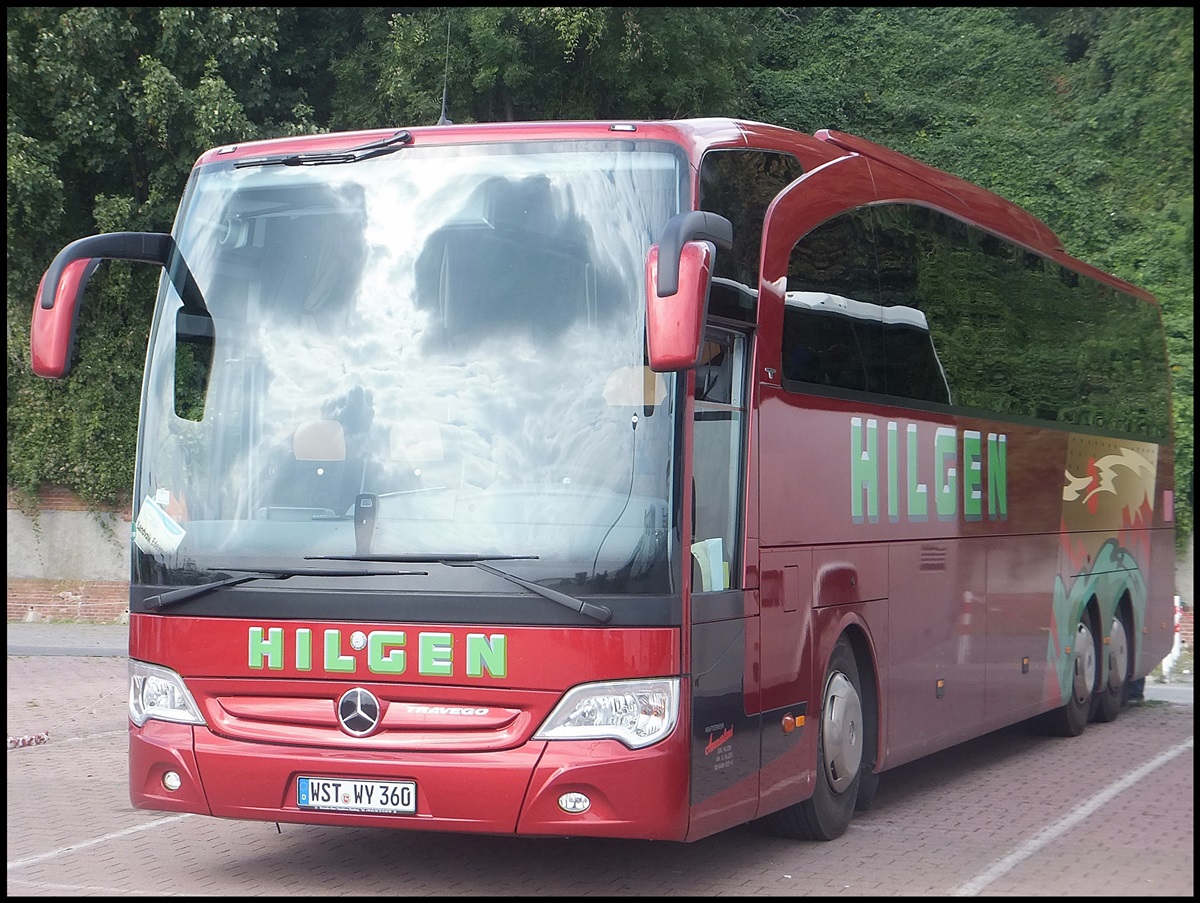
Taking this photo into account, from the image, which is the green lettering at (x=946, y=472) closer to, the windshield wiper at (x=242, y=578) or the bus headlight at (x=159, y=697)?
the windshield wiper at (x=242, y=578)

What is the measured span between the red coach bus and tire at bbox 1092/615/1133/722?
6.31m

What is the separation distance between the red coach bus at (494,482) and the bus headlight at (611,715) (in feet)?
0.04

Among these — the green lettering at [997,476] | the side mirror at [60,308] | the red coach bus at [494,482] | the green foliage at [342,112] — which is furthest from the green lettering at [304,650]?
the green foliage at [342,112]

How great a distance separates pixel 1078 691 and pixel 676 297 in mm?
8339

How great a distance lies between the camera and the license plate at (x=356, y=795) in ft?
21.5

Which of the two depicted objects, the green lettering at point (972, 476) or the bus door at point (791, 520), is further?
the green lettering at point (972, 476)

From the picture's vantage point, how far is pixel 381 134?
7.38m

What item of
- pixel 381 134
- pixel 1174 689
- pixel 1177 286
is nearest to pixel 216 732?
pixel 381 134

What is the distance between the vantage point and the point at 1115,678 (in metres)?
A: 14.2

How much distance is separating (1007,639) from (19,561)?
55.2ft

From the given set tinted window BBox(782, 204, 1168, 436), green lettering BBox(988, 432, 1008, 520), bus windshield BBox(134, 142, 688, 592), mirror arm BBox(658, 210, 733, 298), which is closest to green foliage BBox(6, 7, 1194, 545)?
tinted window BBox(782, 204, 1168, 436)

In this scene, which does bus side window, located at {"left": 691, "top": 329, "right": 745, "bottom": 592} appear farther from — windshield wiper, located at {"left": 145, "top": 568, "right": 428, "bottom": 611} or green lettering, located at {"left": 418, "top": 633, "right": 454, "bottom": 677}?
windshield wiper, located at {"left": 145, "top": 568, "right": 428, "bottom": 611}

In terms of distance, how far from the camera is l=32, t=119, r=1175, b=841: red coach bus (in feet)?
21.3

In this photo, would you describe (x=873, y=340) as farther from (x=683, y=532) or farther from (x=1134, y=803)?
(x=1134, y=803)
